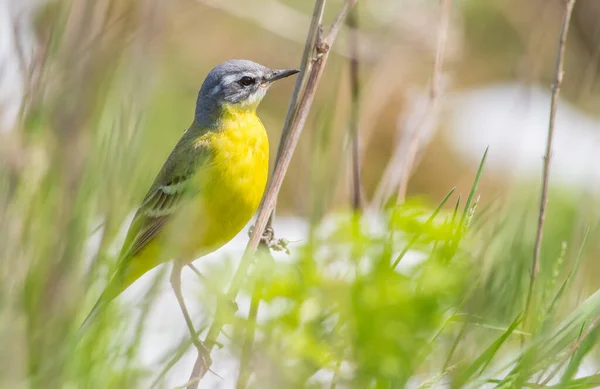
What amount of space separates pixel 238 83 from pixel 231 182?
1.60 ft

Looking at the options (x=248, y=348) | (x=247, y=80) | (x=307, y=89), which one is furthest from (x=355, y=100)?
(x=247, y=80)

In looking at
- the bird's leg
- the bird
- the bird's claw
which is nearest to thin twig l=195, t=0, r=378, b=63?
the bird

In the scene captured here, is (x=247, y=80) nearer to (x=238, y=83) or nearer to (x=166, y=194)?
(x=238, y=83)

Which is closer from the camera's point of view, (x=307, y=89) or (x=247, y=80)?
(x=307, y=89)

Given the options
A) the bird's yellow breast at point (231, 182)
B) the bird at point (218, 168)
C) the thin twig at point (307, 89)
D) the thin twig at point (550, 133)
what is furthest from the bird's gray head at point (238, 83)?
the thin twig at point (550, 133)

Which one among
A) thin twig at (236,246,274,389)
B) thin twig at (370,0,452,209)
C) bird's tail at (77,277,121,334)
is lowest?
thin twig at (236,246,274,389)

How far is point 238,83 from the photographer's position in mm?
3025

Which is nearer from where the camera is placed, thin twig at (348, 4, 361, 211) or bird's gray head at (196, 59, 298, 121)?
thin twig at (348, 4, 361, 211)

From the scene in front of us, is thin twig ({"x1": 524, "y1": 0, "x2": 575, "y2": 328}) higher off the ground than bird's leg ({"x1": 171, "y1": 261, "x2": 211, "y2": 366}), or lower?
higher

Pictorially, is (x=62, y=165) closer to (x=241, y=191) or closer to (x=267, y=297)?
(x=267, y=297)

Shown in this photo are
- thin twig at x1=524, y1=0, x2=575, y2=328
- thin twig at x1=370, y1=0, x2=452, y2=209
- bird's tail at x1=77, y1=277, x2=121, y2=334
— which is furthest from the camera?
thin twig at x1=370, y1=0, x2=452, y2=209

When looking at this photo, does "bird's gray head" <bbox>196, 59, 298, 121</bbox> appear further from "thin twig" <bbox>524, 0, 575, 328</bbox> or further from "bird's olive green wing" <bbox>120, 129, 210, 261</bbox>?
"thin twig" <bbox>524, 0, 575, 328</bbox>

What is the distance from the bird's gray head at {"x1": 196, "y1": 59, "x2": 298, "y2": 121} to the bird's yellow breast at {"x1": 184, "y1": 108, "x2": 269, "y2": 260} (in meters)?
0.12

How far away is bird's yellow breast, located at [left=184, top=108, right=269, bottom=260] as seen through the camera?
2.64 meters
